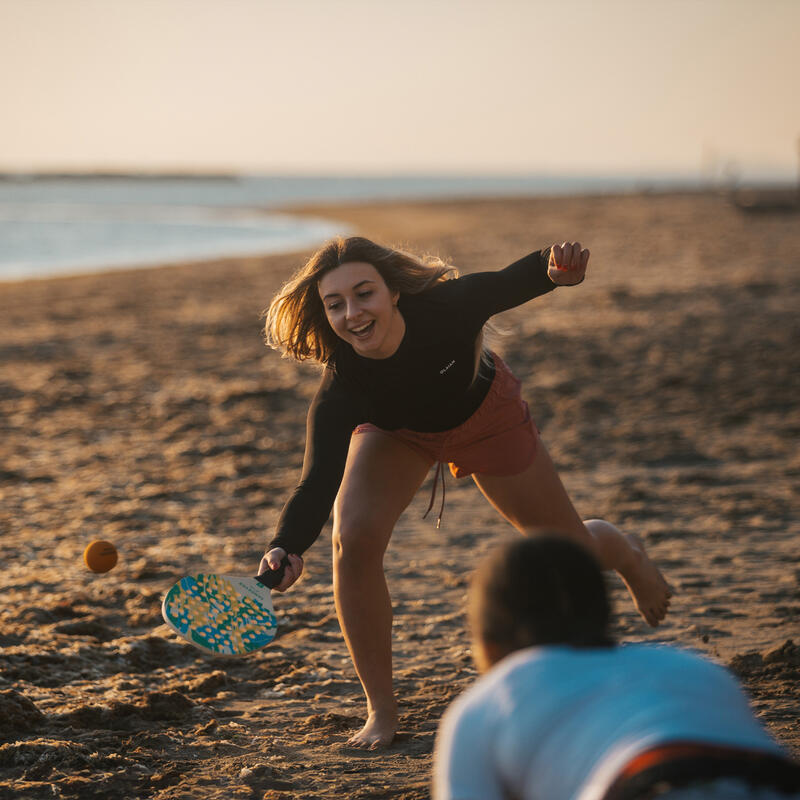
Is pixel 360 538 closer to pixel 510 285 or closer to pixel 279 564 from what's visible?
pixel 279 564

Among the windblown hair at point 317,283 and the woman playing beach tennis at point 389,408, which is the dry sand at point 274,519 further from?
the windblown hair at point 317,283

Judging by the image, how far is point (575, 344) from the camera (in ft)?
34.4

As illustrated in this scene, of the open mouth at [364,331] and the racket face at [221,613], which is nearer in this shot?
the racket face at [221,613]

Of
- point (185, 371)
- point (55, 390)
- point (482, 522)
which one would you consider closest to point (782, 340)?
point (482, 522)

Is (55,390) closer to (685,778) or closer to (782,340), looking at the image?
(782,340)

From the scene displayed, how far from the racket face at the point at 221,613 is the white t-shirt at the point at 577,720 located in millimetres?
1217

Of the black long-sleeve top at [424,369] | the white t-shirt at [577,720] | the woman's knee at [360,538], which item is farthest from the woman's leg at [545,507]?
the white t-shirt at [577,720]

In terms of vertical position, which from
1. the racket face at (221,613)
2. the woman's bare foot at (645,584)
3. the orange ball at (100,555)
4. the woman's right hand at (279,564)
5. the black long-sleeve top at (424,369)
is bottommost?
the orange ball at (100,555)

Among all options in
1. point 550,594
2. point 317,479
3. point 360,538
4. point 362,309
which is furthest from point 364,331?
point 550,594

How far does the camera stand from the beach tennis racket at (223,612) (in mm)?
2910

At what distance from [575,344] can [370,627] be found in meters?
7.30

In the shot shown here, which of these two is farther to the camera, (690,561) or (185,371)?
(185,371)

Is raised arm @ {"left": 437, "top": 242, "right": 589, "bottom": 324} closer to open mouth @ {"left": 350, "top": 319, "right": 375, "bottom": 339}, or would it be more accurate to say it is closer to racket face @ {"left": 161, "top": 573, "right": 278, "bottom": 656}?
open mouth @ {"left": 350, "top": 319, "right": 375, "bottom": 339}

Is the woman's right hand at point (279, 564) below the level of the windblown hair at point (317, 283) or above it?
below
